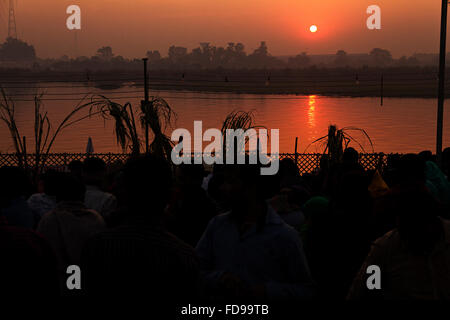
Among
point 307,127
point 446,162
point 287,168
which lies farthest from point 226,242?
point 307,127

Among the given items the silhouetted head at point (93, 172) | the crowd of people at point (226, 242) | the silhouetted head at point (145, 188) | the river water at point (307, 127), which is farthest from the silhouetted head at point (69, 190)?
the river water at point (307, 127)

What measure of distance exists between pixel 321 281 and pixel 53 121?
110ft

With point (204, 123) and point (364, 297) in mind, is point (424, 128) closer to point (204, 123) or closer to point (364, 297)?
point (204, 123)

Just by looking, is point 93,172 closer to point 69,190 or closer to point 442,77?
point 69,190

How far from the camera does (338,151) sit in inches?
340

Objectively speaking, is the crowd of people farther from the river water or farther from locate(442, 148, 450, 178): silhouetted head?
the river water

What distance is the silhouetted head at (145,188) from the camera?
1.94 meters

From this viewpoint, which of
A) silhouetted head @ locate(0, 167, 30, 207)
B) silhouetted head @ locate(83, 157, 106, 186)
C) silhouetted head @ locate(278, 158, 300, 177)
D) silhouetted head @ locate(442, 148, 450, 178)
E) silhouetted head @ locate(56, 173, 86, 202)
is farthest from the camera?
silhouetted head @ locate(442, 148, 450, 178)

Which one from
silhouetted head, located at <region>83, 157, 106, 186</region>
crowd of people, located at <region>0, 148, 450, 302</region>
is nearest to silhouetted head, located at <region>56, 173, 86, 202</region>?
crowd of people, located at <region>0, 148, 450, 302</region>

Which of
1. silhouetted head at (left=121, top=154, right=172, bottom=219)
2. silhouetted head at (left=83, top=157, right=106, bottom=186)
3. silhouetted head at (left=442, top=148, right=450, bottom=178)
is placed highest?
silhouetted head at (left=121, top=154, right=172, bottom=219)

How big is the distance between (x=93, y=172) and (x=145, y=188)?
8.33ft

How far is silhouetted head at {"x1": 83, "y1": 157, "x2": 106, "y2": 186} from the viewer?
14.2 feet

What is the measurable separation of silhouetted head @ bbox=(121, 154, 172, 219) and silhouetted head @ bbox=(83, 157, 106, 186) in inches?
97.5
